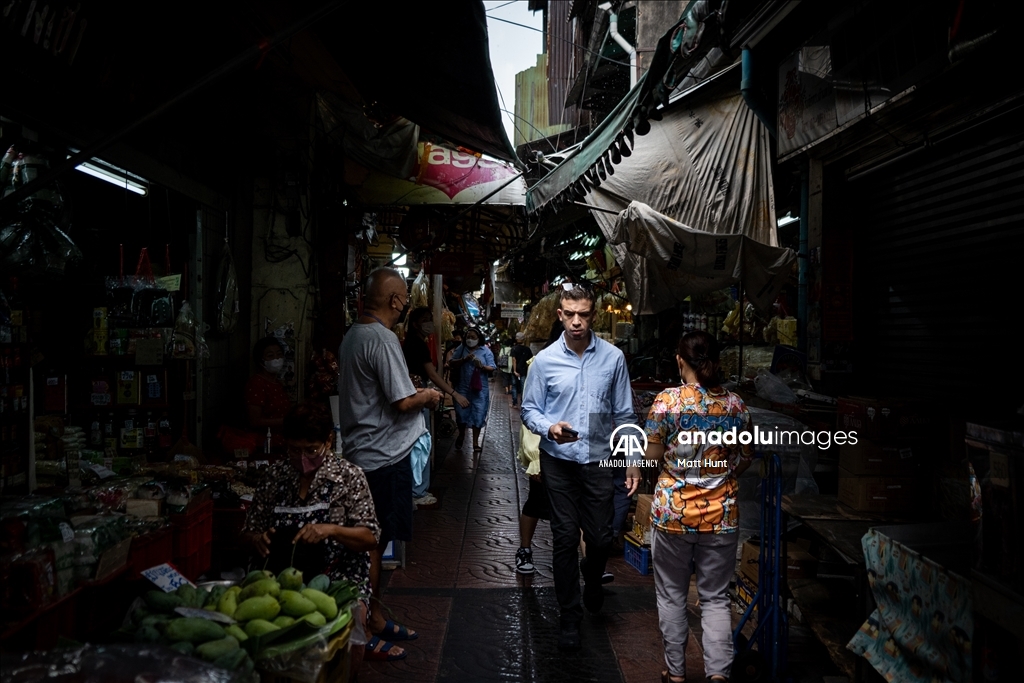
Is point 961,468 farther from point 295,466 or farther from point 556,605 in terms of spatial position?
point 295,466

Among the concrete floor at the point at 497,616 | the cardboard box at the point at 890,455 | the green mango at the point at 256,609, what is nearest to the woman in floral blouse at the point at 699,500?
the concrete floor at the point at 497,616

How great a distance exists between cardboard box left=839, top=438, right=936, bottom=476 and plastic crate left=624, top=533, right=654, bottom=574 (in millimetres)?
2046

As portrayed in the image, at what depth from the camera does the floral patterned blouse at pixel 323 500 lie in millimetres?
3223

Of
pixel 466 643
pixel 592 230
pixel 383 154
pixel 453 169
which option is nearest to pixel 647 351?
pixel 592 230

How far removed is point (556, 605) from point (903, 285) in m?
3.98

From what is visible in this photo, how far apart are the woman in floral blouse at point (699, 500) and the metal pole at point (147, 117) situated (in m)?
2.64

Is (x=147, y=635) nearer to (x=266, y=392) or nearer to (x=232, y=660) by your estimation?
(x=232, y=660)

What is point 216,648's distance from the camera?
2.10 meters

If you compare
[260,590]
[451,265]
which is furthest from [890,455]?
[451,265]

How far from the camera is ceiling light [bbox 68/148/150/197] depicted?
16.7 ft

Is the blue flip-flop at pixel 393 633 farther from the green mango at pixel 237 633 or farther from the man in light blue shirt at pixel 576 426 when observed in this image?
the green mango at pixel 237 633

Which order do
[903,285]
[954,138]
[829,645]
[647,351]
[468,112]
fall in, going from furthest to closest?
[647,351] → [468,112] → [903,285] → [954,138] → [829,645]

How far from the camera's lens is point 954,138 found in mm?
4844

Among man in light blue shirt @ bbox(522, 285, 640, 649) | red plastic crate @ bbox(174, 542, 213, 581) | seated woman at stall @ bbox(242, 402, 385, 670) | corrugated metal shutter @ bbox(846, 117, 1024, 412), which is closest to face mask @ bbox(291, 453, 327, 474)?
seated woman at stall @ bbox(242, 402, 385, 670)
